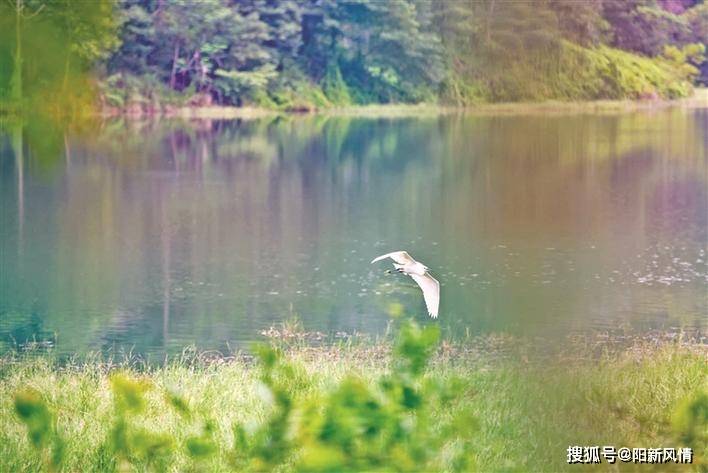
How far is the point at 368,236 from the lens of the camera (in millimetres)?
8227

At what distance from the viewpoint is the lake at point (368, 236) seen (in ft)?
1.93

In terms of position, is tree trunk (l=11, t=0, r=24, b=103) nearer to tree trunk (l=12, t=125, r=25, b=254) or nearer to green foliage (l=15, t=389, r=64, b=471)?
green foliage (l=15, t=389, r=64, b=471)

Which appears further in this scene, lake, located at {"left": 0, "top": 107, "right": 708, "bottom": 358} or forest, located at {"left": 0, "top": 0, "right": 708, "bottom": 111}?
lake, located at {"left": 0, "top": 107, "right": 708, "bottom": 358}

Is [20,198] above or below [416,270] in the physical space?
below

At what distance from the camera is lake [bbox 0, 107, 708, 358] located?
59 centimetres

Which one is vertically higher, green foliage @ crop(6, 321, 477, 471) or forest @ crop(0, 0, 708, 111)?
forest @ crop(0, 0, 708, 111)

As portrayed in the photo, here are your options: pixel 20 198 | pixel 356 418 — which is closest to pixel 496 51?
pixel 356 418

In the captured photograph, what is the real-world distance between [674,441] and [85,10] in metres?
0.60

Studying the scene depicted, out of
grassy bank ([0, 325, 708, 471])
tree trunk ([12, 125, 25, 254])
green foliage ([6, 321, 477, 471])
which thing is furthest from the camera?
tree trunk ([12, 125, 25, 254])

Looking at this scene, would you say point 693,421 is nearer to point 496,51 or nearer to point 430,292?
point 430,292

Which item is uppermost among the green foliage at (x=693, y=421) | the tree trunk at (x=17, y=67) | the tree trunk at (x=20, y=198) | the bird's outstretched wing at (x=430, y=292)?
the tree trunk at (x=17, y=67)

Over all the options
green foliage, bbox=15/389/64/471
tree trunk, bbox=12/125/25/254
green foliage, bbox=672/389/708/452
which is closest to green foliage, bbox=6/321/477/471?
green foliage, bbox=15/389/64/471

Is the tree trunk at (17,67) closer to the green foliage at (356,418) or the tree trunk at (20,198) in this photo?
the green foliage at (356,418)

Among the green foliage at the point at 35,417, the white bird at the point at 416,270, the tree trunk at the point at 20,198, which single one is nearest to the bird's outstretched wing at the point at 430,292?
the white bird at the point at 416,270
